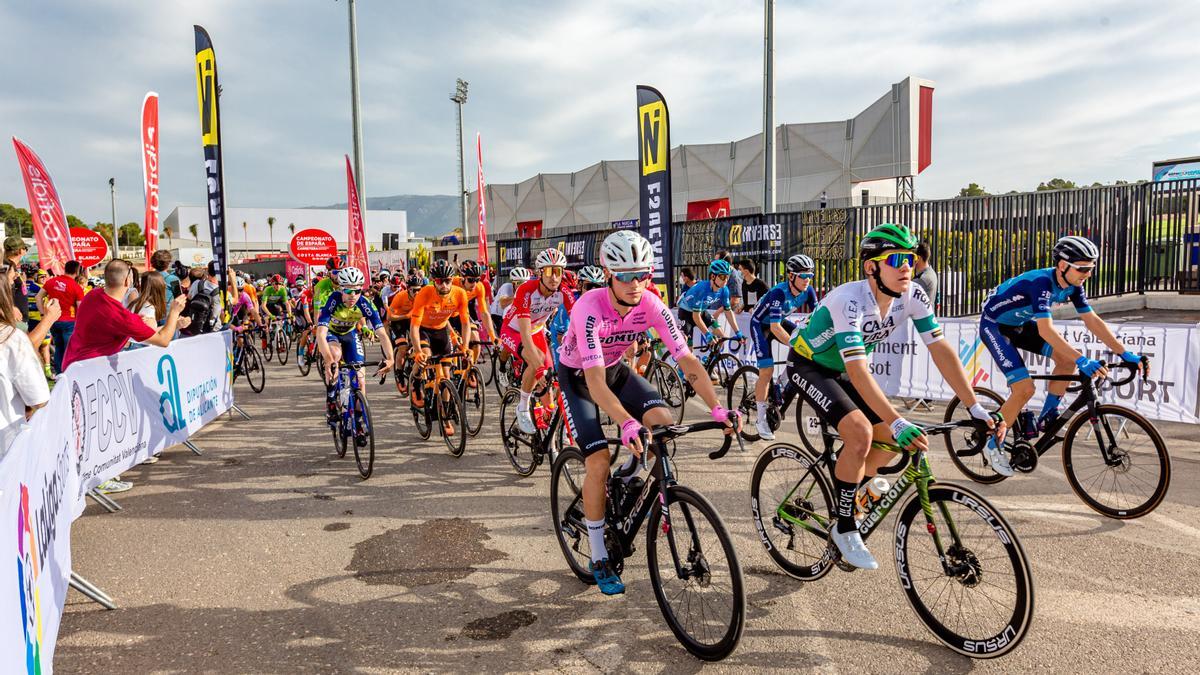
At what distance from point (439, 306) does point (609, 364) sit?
4.64m

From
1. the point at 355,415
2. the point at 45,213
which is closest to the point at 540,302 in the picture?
the point at 355,415

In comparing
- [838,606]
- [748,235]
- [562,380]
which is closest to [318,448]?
[562,380]

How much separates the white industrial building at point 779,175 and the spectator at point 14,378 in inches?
1208

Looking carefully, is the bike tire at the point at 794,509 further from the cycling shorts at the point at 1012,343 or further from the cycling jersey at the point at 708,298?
the cycling jersey at the point at 708,298

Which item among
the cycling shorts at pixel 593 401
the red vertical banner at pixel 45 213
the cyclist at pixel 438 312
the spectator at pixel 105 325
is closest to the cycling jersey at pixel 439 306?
the cyclist at pixel 438 312

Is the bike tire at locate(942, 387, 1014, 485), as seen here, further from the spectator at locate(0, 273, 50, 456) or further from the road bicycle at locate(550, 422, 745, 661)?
the spectator at locate(0, 273, 50, 456)

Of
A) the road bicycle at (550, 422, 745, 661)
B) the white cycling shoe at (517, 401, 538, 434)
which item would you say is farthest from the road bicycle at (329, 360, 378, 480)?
the road bicycle at (550, 422, 745, 661)

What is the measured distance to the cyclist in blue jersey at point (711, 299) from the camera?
33.1 ft

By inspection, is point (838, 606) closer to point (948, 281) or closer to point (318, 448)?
point (318, 448)

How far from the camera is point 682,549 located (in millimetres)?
3545

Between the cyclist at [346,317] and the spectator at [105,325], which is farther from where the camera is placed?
the cyclist at [346,317]

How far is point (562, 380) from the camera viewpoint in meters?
4.52

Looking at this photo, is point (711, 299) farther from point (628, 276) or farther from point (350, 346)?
point (628, 276)

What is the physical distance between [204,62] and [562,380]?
41.2 feet
